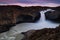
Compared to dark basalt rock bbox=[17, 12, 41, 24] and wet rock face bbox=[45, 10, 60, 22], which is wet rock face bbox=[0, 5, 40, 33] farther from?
wet rock face bbox=[45, 10, 60, 22]

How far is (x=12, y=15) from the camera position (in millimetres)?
2490

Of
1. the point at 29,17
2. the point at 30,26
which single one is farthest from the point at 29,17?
the point at 30,26

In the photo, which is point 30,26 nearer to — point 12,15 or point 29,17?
point 29,17

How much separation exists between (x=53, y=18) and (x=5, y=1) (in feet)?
2.79

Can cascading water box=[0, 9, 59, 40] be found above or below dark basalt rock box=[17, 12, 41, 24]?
below

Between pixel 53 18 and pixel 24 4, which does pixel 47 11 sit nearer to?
pixel 53 18

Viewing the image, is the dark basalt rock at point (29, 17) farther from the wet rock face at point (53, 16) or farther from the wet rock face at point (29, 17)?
the wet rock face at point (53, 16)

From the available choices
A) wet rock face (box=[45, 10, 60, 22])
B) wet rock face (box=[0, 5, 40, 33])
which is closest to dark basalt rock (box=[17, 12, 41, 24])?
wet rock face (box=[0, 5, 40, 33])

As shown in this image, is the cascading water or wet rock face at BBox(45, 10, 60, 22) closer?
the cascading water

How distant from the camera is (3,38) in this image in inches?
→ 86.5

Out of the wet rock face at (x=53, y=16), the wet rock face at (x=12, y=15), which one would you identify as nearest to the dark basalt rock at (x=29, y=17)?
the wet rock face at (x=12, y=15)

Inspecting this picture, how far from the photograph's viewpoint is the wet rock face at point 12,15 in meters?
2.45

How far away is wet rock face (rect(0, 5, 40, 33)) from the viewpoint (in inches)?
96.4

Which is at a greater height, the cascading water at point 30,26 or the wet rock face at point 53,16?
the wet rock face at point 53,16
